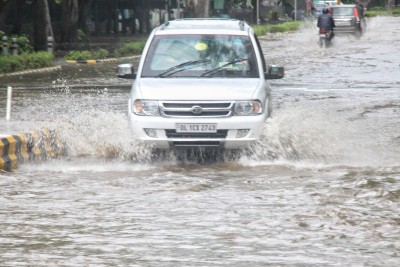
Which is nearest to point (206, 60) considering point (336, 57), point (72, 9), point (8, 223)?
point (8, 223)

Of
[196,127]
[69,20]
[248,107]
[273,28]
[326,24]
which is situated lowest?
[273,28]

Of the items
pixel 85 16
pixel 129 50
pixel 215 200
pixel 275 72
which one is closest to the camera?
Result: pixel 215 200

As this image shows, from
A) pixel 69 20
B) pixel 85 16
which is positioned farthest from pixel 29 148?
pixel 85 16

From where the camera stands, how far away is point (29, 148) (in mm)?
14250

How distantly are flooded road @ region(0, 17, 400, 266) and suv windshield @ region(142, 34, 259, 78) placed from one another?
0.84 metres

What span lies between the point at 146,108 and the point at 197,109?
0.61m

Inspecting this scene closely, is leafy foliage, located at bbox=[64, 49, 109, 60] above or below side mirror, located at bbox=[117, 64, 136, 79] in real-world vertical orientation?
below

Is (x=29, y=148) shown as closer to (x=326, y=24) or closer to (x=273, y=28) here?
(x=326, y=24)

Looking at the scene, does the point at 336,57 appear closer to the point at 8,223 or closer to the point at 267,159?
the point at 267,159

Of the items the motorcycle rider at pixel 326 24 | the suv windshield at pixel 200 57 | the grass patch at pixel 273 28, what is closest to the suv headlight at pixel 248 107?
the suv windshield at pixel 200 57

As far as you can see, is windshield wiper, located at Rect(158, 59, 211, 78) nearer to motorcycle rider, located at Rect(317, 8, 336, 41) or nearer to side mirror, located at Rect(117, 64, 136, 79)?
side mirror, located at Rect(117, 64, 136, 79)

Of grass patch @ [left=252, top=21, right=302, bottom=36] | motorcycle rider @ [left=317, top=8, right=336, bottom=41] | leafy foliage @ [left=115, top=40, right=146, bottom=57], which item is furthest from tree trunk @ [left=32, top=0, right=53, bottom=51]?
grass patch @ [left=252, top=21, right=302, bottom=36]

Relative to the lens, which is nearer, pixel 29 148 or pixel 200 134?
pixel 200 134

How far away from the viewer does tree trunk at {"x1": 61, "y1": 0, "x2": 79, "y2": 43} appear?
46219mm
